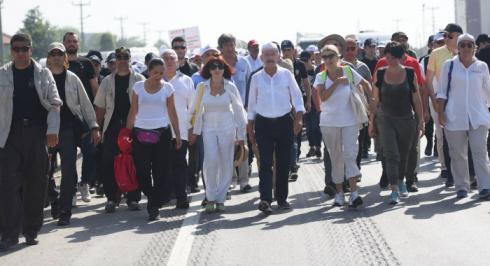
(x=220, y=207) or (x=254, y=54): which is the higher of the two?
(x=254, y=54)

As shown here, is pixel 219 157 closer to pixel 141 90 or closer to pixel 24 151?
pixel 141 90

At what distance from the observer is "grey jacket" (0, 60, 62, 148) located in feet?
35.2

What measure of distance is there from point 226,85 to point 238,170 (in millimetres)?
2374

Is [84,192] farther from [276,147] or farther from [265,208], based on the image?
[265,208]

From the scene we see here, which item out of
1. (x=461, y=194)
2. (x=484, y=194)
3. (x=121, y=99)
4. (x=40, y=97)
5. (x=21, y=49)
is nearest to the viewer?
(x=21, y=49)

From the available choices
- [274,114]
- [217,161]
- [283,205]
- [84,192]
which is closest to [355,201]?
[283,205]

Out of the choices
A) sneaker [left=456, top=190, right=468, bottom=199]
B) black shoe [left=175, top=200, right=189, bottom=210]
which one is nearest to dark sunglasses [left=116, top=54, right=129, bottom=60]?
black shoe [left=175, top=200, right=189, bottom=210]

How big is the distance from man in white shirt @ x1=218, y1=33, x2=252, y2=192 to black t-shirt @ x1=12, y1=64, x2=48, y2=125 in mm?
4094

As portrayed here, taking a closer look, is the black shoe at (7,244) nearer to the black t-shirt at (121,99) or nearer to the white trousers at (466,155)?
the black t-shirt at (121,99)

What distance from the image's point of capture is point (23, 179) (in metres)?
11.1

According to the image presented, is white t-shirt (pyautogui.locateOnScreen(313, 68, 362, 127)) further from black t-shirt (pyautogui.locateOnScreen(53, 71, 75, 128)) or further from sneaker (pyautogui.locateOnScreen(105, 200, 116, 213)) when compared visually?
black t-shirt (pyautogui.locateOnScreen(53, 71, 75, 128))

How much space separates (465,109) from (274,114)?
2523 millimetres

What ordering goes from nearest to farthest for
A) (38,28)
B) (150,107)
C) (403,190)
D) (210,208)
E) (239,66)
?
(150,107)
(210,208)
(403,190)
(239,66)
(38,28)

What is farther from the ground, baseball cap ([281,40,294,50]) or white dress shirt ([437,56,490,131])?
baseball cap ([281,40,294,50])
